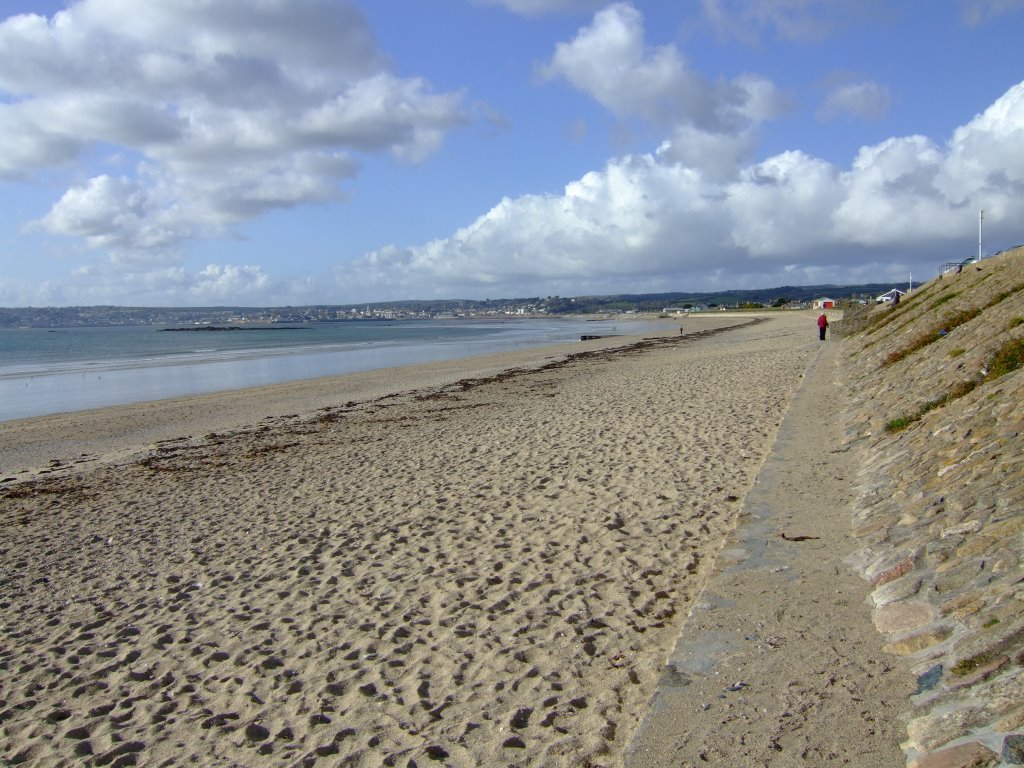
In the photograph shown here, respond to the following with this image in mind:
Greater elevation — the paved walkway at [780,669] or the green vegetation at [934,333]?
the green vegetation at [934,333]

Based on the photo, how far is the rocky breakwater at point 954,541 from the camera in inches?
128

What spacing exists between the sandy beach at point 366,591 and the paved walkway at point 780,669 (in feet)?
0.92

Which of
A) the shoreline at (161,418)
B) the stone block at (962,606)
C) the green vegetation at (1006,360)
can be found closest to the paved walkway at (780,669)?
the stone block at (962,606)

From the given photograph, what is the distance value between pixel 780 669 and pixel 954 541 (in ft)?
5.46

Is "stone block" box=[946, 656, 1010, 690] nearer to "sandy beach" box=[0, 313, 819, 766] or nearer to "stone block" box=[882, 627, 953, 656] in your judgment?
"stone block" box=[882, 627, 953, 656]

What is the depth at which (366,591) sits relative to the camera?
241 inches

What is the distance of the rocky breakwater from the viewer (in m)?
3.25

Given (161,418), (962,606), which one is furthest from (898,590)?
(161,418)

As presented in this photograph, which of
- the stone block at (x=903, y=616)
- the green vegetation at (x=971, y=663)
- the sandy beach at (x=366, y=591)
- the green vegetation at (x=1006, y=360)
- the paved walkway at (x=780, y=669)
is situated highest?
the green vegetation at (x=1006, y=360)

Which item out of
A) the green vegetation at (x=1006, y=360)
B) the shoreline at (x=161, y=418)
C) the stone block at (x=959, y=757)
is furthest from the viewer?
the shoreline at (x=161, y=418)

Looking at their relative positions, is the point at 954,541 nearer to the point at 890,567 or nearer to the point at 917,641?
the point at 890,567

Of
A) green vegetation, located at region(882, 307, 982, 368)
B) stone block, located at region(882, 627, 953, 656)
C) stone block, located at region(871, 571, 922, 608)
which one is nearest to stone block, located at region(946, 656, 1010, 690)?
stone block, located at region(882, 627, 953, 656)

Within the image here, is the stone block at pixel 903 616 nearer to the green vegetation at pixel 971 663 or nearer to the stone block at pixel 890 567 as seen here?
the stone block at pixel 890 567

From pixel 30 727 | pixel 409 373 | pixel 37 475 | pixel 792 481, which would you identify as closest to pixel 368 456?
pixel 37 475
